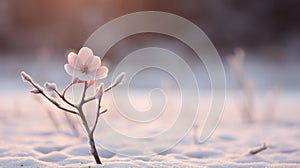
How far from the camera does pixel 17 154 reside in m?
1.35

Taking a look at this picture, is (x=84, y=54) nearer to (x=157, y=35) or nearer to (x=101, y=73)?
(x=101, y=73)

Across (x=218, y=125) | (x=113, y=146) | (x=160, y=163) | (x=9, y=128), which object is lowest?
(x=160, y=163)

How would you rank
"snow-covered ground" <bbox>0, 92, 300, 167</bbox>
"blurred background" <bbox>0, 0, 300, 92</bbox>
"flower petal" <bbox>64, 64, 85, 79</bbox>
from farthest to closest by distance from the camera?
"blurred background" <bbox>0, 0, 300, 92</bbox> → "snow-covered ground" <bbox>0, 92, 300, 167</bbox> → "flower petal" <bbox>64, 64, 85, 79</bbox>

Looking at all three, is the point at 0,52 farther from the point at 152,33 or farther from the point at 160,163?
the point at 160,163

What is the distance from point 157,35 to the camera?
30.4 ft

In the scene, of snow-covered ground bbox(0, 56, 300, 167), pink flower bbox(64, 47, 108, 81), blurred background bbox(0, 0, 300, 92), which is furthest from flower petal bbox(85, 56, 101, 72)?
blurred background bbox(0, 0, 300, 92)

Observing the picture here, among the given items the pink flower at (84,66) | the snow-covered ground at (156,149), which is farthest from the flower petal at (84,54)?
the snow-covered ground at (156,149)

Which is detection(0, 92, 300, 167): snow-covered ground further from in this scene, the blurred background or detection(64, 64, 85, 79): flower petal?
the blurred background

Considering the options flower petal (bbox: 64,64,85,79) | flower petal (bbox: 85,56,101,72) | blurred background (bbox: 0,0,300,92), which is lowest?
flower petal (bbox: 64,64,85,79)

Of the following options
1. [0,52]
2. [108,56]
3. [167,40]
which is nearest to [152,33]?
[167,40]

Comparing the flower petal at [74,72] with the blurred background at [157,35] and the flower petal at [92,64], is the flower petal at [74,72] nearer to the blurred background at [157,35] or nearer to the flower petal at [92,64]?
the flower petal at [92,64]

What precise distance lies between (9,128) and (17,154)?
0.70 m

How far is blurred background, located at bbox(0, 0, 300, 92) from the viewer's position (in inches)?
334

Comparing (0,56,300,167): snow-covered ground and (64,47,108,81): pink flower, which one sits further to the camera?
(0,56,300,167): snow-covered ground
